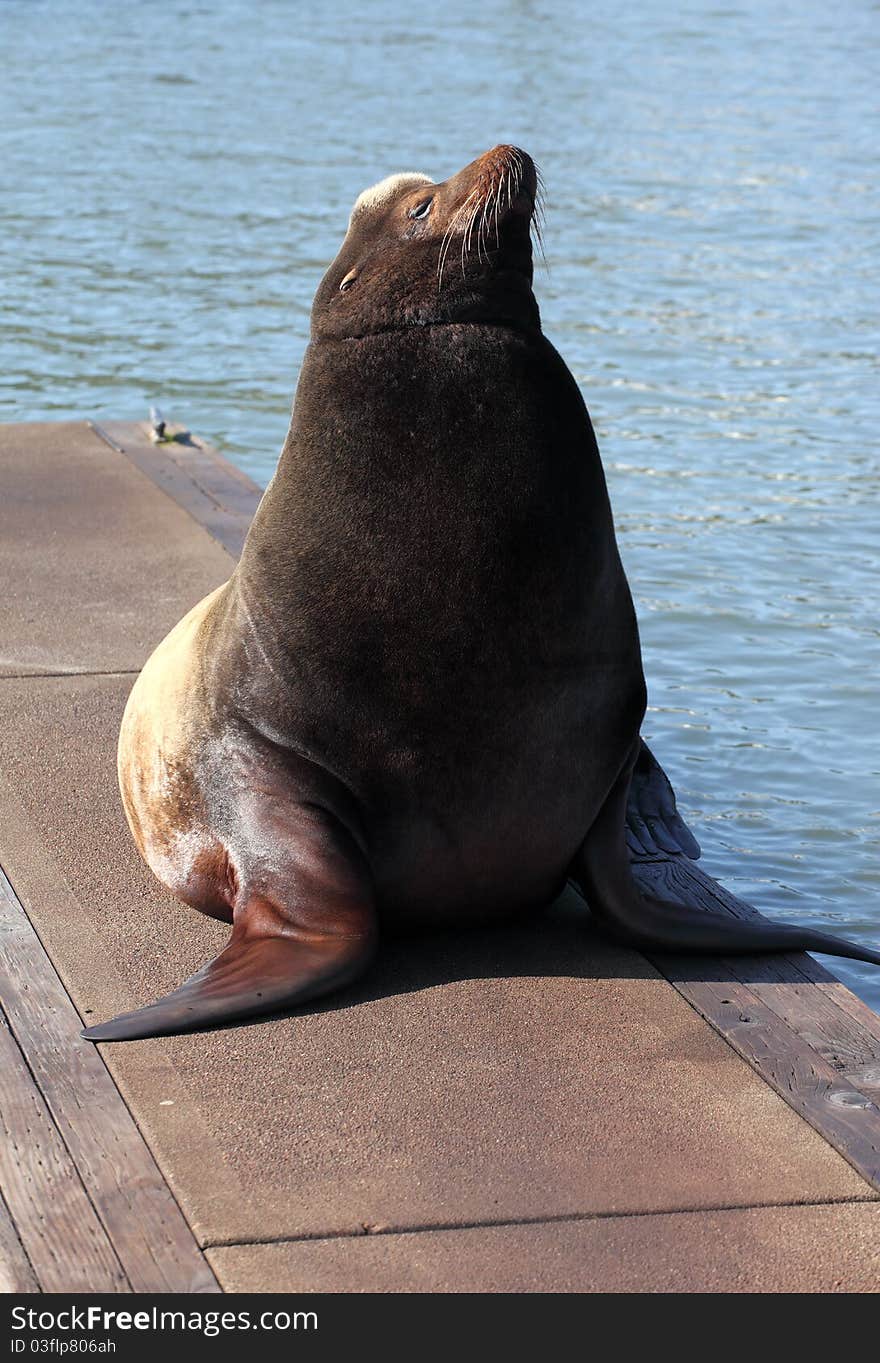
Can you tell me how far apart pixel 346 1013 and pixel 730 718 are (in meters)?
3.75

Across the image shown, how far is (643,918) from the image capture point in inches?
163

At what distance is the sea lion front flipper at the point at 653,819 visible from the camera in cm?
482

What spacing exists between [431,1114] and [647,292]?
39.9 ft

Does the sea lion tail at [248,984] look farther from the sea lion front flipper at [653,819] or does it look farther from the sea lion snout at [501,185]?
the sea lion snout at [501,185]

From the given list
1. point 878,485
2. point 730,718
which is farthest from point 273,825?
point 878,485

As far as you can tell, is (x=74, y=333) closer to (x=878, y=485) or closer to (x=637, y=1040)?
(x=878, y=485)

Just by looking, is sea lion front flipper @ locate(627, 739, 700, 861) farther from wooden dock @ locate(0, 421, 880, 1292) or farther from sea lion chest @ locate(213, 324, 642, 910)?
sea lion chest @ locate(213, 324, 642, 910)

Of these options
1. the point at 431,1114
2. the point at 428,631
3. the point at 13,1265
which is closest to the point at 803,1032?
the point at 431,1114

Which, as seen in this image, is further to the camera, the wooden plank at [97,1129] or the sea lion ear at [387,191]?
the sea lion ear at [387,191]

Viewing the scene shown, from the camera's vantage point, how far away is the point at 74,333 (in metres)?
13.7

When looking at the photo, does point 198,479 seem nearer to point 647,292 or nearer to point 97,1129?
point 97,1129

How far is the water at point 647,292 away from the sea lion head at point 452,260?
8.04ft

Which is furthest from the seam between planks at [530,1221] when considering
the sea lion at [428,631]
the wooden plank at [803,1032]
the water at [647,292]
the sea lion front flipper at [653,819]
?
the water at [647,292]

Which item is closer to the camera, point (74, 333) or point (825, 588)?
point (825, 588)
